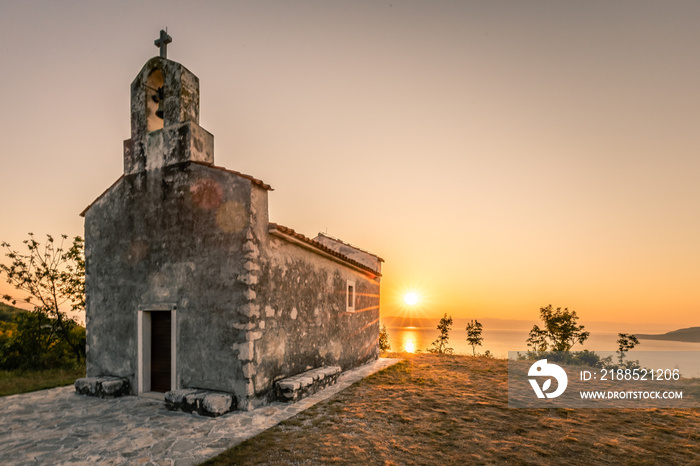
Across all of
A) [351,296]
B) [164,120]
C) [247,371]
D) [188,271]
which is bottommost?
[247,371]

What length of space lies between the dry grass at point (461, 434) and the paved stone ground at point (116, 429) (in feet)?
1.65

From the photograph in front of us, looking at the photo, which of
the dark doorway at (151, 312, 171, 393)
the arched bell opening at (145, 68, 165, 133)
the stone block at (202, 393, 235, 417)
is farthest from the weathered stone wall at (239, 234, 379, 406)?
the arched bell opening at (145, 68, 165, 133)

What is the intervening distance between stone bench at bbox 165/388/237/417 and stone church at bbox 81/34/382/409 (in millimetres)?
241

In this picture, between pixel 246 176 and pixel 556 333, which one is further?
pixel 556 333

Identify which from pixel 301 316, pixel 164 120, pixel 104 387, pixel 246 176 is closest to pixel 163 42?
pixel 164 120

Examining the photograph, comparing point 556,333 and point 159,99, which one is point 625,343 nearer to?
point 556,333

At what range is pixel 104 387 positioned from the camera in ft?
25.3

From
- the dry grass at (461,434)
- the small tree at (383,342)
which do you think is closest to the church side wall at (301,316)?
the dry grass at (461,434)

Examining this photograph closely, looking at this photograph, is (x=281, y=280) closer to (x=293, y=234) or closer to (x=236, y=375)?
(x=293, y=234)

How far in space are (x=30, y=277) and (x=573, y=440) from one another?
1578 cm

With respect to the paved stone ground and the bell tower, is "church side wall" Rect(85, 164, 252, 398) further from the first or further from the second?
the paved stone ground

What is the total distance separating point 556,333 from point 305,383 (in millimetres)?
17705

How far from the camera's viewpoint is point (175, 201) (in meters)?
7.86

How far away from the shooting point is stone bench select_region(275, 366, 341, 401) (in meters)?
7.37
